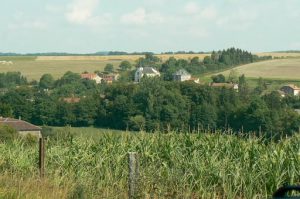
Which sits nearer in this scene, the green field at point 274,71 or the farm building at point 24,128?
the farm building at point 24,128

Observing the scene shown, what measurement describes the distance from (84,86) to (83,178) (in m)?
71.3

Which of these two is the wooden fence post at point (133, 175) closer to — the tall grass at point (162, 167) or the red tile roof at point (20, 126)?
the tall grass at point (162, 167)

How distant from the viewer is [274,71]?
104 meters

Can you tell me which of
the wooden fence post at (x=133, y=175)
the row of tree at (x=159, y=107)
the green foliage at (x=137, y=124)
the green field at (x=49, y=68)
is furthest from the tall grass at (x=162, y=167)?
the green field at (x=49, y=68)

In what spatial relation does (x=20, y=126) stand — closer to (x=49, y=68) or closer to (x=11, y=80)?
(x=11, y=80)

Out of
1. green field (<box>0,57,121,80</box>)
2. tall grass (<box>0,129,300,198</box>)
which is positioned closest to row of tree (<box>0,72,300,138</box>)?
tall grass (<box>0,129,300,198</box>)

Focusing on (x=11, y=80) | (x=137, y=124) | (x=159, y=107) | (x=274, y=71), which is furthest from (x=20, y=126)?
(x=274, y=71)

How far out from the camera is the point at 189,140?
39.2 ft

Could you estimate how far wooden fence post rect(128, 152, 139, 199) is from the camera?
895 cm

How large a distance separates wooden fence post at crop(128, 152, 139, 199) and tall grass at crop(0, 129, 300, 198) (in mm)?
112

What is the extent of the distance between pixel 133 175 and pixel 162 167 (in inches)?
68.0

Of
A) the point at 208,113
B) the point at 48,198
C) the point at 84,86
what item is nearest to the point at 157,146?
the point at 48,198

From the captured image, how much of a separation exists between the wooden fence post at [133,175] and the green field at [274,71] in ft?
277

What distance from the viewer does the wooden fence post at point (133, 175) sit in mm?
8945
